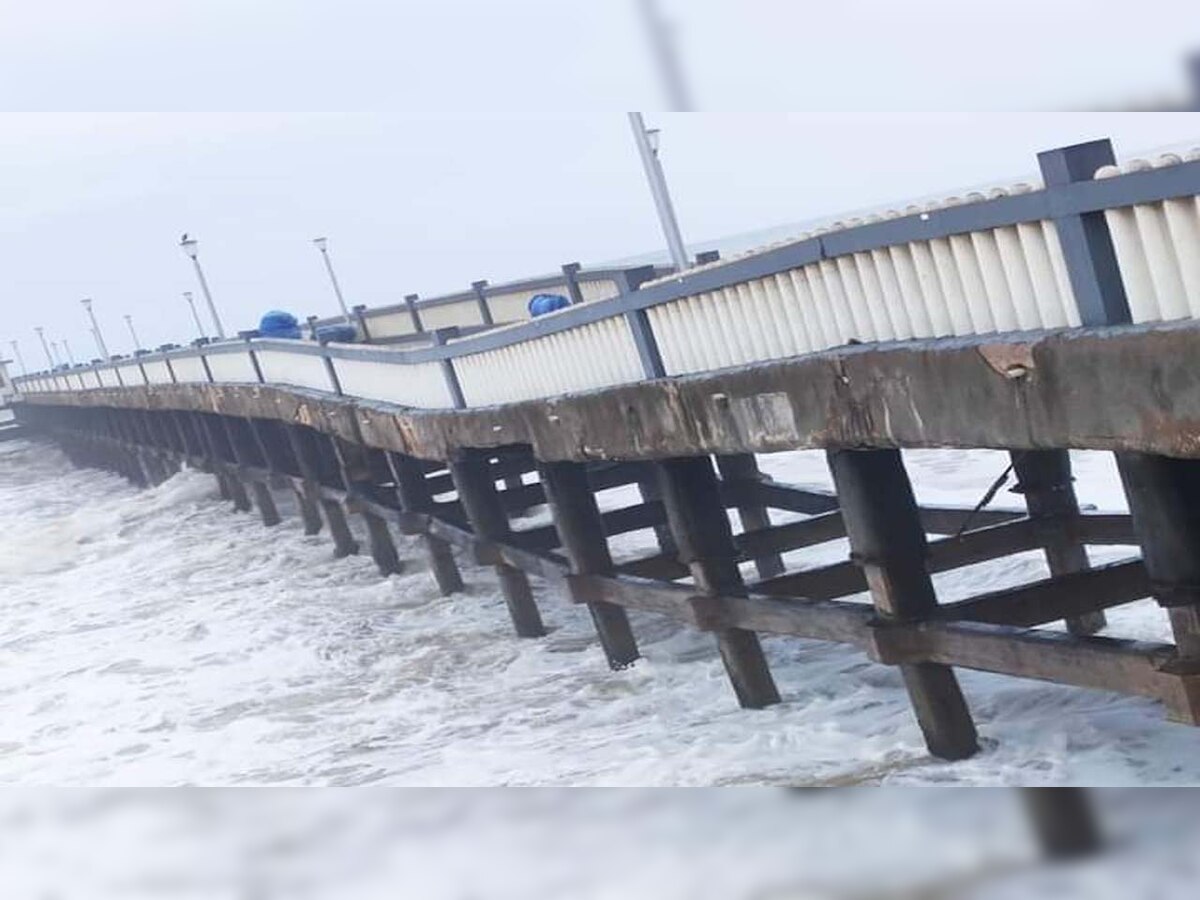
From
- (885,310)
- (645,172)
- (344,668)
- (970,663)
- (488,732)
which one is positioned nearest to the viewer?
(885,310)

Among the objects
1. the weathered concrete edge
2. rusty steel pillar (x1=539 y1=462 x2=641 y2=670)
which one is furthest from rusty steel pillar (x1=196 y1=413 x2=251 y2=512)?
the weathered concrete edge

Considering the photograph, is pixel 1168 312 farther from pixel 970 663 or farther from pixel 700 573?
pixel 700 573

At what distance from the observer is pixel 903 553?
21.4 ft

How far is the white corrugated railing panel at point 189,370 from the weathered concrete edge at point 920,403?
38.1 feet

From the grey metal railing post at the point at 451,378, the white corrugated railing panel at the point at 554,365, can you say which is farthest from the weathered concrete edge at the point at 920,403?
the grey metal railing post at the point at 451,378

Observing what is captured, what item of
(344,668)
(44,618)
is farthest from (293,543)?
(344,668)

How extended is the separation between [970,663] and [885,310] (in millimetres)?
1384

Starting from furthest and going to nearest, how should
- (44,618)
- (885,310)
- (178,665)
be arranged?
(44,618)
(178,665)
(885,310)

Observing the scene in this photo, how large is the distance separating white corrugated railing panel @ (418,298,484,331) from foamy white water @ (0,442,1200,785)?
327cm

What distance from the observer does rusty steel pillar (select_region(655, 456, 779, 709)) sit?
820 centimetres

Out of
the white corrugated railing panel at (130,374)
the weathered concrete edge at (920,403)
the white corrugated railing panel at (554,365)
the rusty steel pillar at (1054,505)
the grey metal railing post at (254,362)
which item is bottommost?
the rusty steel pillar at (1054,505)

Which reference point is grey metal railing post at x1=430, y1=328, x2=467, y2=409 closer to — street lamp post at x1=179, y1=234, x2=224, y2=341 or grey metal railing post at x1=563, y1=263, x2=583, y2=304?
grey metal railing post at x1=563, y1=263, x2=583, y2=304

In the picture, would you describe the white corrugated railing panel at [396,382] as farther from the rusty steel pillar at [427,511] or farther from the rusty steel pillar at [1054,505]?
the rusty steel pillar at [1054,505]

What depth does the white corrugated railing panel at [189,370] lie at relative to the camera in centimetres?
2073
